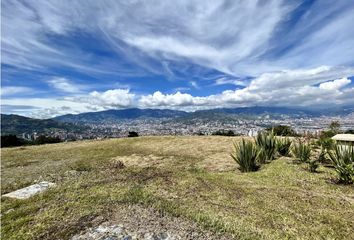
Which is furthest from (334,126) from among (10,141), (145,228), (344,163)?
(10,141)

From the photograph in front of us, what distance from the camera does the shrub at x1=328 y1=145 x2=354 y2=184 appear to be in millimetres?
7465

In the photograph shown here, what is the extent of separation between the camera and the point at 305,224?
16.1 ft

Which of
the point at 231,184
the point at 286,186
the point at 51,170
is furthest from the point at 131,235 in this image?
the point at 51,170

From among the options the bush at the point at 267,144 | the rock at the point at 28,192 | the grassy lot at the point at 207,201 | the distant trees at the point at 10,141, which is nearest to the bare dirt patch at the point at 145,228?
the grassy lot at the point at 207,201

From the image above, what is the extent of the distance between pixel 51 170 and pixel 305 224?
35.5ft

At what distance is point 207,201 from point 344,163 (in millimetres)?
4971

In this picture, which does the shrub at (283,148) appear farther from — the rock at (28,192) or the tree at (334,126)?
the rock at (28,192)

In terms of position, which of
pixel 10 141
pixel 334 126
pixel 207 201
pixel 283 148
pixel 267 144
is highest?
pixel 334 126

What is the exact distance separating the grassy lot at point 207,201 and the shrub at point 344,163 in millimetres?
389

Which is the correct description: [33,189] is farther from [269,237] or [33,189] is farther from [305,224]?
[305,224]

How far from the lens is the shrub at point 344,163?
7.46 m

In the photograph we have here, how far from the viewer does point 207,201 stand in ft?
20.7

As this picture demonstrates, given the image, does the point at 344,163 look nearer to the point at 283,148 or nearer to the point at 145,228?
the point at 283,148

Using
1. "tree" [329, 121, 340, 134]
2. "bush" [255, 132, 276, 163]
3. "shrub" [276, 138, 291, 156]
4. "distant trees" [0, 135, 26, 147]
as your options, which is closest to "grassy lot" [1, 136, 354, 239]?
"bush" [255, 132, 276, 163]
